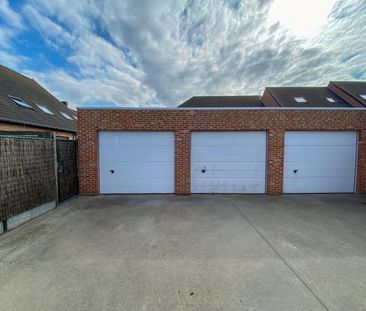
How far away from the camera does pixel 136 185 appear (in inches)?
245

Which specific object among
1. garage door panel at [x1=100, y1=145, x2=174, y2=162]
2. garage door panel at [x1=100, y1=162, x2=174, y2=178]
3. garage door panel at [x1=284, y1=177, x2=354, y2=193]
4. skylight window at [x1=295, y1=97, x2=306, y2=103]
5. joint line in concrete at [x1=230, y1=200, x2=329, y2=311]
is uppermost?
skylight window at [x1=295, y1=97, x2=306, y2=103]

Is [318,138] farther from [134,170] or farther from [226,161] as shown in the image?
[134,170]

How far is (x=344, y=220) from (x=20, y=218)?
7260 millimetres

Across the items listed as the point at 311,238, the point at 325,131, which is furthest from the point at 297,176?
the point at 311,238

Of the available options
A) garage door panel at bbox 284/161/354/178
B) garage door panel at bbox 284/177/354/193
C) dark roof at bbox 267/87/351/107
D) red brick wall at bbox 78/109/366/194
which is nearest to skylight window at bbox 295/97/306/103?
dark roof at bbox 267/87/351/107

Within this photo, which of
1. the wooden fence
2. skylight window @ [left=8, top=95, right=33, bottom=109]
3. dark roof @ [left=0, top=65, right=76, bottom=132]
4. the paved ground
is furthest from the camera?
skylight window @ [left=8, top=95, right=33, bottom=109]

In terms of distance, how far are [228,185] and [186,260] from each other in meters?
4.03

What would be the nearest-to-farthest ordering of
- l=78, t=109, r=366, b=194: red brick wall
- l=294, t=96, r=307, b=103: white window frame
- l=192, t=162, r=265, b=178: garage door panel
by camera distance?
l=78, t=109, r=366, b=194: red brick wall < l=192, t=162, r=265, b=178: garage door panel < l=294, t=96, r=307, b=103: white window frame

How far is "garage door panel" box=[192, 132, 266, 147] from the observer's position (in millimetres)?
6254

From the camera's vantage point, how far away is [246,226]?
12.3ft

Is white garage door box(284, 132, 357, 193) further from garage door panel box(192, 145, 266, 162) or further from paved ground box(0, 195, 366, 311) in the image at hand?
paved ground box(0, 195, 366, 311)

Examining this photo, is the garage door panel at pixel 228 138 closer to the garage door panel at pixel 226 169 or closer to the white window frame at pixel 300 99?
the garage door panel at pixel 226 169

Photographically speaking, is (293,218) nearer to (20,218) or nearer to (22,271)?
(22,271)

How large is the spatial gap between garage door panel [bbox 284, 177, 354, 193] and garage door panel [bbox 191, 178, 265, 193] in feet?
3.36
